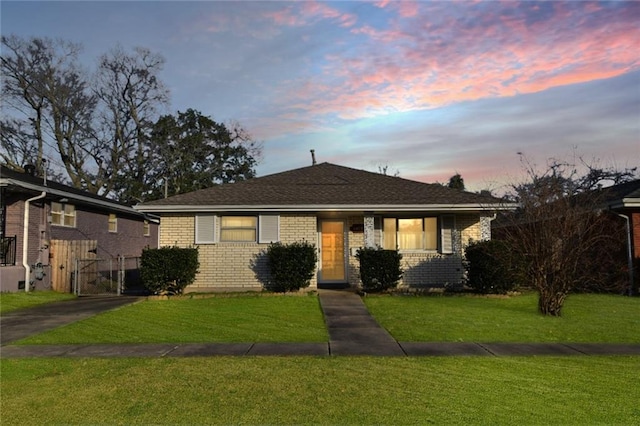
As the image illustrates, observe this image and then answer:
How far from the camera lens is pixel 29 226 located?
15.9m

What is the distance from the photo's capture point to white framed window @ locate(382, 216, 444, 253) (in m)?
15.9

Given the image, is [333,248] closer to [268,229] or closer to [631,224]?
[268,229]

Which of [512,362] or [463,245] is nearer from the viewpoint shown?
[512,362]

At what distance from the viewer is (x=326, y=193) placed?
16078 mm

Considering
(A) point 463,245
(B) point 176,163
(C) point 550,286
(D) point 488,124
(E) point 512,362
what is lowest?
(E) point 512,362

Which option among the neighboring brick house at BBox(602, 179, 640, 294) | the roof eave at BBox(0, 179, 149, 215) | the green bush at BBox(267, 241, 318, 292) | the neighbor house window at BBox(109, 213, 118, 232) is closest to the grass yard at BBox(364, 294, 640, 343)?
the green bush at BBox(267, 241, 318, 292)

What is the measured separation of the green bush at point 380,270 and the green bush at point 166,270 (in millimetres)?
5251

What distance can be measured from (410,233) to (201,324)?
28.2 feet

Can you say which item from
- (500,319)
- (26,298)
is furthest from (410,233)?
(26,298)

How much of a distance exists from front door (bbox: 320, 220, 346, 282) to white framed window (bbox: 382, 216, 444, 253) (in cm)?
Answer: 151

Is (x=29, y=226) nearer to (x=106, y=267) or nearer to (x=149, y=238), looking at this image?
(x=106, y=267)

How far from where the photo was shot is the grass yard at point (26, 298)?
485 inches

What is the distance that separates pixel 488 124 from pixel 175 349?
14.2 m

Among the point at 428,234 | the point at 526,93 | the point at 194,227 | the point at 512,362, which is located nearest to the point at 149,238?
the point at 194,227
